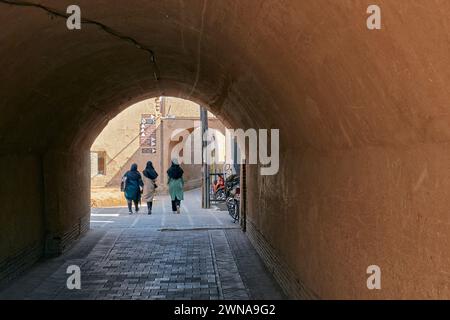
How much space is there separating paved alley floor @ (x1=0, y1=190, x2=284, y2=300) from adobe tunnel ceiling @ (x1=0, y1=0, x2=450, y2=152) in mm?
2044

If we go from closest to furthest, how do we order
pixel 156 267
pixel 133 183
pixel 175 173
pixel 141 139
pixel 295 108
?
pixel 295 108 < pixel 156 267 < pixel 175 173 < pixel 133 183 < pixel 141 139

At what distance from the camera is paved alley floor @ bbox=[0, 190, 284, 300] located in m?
7.07

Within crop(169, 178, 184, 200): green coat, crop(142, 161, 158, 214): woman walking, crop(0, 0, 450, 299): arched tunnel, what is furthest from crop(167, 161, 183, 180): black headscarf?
crop(0, 0, 450, 299): arched tunnel

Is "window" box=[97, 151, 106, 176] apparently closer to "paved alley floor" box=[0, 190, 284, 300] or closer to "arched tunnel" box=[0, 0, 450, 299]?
"paved alley floor" box=[0, 190, 284, 300]

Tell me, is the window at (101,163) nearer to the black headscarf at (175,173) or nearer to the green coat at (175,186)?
the black headscarf at (175,173)

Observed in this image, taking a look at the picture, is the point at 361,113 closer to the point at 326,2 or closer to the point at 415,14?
the point at 326,2

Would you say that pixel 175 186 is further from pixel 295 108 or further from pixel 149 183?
pixel 295 108

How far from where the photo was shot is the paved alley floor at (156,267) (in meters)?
7.07

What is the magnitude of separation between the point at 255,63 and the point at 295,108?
23.1 inches

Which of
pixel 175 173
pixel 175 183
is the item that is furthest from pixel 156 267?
pixel 175 173

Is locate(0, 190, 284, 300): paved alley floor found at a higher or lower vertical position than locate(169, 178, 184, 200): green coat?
lower

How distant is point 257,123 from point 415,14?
230 inches

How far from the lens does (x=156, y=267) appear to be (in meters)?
8.71

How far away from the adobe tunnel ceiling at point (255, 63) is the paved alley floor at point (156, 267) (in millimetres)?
2044
